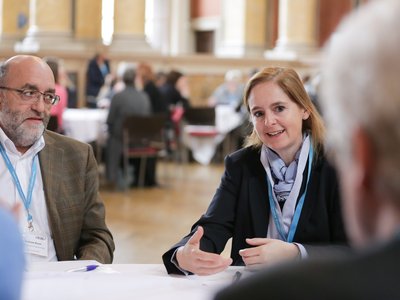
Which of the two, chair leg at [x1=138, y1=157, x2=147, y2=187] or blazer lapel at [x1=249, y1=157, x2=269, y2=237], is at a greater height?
blazer lapel at [x1=249, y1=157, x2=269, y2=237]

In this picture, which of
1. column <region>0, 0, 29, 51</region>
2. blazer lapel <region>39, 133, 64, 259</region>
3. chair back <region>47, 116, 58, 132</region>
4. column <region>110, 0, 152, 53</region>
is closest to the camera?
blazer lapel <region>39, 133, 64, 259</region>

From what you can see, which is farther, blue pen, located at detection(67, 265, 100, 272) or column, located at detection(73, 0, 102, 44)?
column, located at detection(73, 0, 102, 44)

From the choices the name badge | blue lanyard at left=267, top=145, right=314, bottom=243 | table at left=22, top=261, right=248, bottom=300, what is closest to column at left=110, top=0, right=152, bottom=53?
the name badge

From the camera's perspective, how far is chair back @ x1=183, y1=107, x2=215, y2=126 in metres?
11.3

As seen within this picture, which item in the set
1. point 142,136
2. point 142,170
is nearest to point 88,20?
point 142,170

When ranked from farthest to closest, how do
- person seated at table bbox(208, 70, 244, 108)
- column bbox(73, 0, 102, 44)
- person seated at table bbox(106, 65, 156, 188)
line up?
column bbox(73, 0, 102, 44)
person seated at table bbox(208, 70, 244, 108)
person seated at table bbox(106, 65, 156, 188)

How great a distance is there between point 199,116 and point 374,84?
34.4 feet

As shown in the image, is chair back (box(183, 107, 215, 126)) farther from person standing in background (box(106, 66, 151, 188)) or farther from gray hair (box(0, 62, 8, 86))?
gray hair (box(0, 62, 8, 86))

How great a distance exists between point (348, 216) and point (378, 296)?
0.13m

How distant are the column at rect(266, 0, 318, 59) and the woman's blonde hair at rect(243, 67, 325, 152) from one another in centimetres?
1365

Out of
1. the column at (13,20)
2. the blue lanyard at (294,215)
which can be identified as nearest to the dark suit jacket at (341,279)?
the blue lanyard at (294,215)

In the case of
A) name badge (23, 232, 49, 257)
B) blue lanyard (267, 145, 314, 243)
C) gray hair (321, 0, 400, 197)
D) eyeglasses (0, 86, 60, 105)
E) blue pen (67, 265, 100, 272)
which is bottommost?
name badge (23, 232, 49, 257)

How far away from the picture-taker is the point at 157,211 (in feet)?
26.8

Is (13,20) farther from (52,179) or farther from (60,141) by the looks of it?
(52,179)
